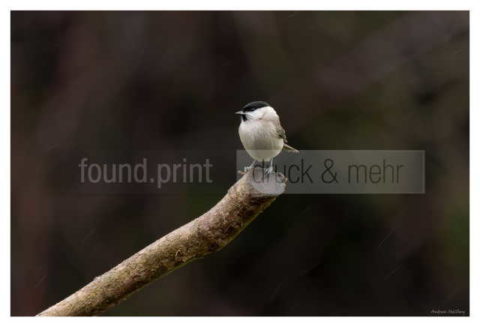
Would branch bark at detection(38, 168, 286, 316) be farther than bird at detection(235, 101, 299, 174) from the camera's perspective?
No

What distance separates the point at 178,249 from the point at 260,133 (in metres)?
0.79

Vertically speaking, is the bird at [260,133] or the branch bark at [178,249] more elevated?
the bird at [260,133]

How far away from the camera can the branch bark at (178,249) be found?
3.04 meters

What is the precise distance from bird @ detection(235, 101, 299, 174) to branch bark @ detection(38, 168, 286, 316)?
39 centimetres

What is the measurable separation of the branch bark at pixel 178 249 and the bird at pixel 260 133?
392 millimetres

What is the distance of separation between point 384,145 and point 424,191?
0.52m

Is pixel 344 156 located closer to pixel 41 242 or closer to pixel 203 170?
pixel 203 170

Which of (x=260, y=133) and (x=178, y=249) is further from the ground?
(x=260, y=133)

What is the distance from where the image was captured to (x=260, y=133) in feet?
11.5

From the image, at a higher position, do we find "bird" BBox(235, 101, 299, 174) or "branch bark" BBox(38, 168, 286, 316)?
"bird" BBox(235, 101, 299, 174)

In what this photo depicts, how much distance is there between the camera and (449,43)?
572 centimetres

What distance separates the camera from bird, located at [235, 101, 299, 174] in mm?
3498

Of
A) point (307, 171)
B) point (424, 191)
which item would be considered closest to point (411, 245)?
point (424, 191)

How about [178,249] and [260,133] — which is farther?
[260,133]
